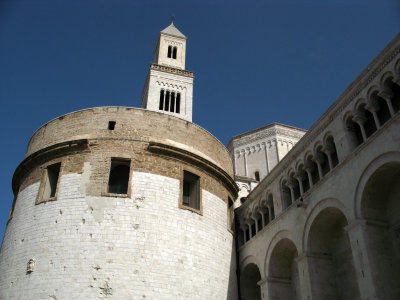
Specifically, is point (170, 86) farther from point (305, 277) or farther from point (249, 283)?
point (305, 277)

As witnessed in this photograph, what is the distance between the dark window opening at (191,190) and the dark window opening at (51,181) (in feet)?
16.5

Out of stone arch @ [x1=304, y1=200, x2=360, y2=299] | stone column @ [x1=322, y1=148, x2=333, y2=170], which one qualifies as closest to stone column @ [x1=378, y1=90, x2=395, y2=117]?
stone column @ [x1=322, y1=148, x2=333, y2=170]

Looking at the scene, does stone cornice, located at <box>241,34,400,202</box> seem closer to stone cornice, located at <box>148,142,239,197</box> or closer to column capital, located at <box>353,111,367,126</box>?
column capital, located at <box>353,111,367,126</box>

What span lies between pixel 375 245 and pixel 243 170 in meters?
17.4

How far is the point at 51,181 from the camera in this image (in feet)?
52.1

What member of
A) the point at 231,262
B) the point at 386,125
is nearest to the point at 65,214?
the point at 231,262

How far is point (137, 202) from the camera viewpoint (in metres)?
14.5

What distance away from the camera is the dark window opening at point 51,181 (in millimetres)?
15375

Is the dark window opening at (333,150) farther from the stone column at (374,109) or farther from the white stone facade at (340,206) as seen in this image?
the stone column at (374,109)

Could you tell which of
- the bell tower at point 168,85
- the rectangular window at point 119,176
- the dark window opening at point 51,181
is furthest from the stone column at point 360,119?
the bell tower at point 168,85

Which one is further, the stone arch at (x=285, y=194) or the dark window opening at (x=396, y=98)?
the stone arch at (x=285, y=194)

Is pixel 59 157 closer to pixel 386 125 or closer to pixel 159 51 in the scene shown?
pixel 386 125

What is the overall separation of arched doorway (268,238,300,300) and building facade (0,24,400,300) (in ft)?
0.13

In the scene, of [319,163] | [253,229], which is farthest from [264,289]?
[319,163]
